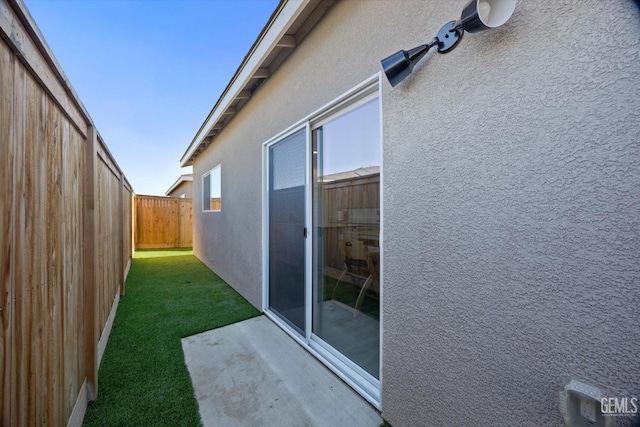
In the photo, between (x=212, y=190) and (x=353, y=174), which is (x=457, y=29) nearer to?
(x=353, y=174)

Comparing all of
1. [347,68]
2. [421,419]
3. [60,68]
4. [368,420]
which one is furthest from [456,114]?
[60,68]

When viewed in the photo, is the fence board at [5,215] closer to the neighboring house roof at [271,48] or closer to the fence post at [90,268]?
the fence post at [90,268]

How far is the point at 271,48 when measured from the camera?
2879mm

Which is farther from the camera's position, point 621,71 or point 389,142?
point 389,142

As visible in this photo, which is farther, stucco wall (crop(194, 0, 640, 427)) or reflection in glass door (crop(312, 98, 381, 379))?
reflection in glass door (crop(312, 98, 381, 379))

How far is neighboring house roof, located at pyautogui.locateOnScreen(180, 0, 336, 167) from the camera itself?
2463mm

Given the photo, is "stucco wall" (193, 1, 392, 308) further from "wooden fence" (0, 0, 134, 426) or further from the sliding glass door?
"wooden fence" (0, 0, 134, 426)

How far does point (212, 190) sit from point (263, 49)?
469 cm

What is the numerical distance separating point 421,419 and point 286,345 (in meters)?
1.62

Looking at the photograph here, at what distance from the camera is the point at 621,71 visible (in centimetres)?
90

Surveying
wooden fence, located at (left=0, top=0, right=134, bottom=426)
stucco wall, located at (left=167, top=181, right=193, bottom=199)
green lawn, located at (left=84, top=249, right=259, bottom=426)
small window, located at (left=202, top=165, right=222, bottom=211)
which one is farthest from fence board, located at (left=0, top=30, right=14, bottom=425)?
stucco wall, located at (left=167, top=181, right=193, bottom=199)

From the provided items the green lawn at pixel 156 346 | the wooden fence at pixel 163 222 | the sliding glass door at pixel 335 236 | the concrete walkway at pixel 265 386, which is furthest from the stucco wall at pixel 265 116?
the wooden fence at pixel 163 222

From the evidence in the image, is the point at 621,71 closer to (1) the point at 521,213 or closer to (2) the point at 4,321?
(1) the point at 521,213

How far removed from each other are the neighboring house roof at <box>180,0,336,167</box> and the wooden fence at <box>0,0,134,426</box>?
A: 197 cm
